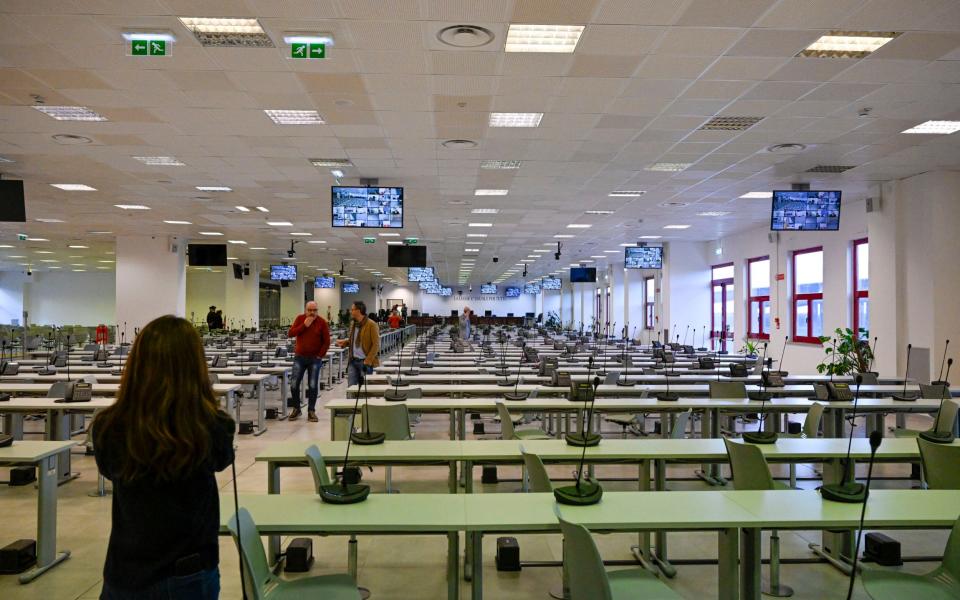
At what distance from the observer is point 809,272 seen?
1312cm

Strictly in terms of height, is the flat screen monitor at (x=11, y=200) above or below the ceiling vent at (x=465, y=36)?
below

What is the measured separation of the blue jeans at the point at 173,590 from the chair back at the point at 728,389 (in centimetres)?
545

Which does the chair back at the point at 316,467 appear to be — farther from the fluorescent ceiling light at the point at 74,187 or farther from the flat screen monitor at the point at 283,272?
the flat screen monitor at the point at 283,272

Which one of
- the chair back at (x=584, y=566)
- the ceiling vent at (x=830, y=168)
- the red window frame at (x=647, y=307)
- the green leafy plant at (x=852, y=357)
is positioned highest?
the ceiling vent at (x=830, y=168)

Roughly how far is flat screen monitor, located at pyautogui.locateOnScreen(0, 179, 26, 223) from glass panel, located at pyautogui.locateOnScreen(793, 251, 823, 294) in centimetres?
1297

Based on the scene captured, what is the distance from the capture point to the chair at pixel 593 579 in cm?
203

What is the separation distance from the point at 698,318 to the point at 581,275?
3445mm

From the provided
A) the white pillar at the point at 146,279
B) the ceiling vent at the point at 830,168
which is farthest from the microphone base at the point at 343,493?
the white pillar at the point at 146,279

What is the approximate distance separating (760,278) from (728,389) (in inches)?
386

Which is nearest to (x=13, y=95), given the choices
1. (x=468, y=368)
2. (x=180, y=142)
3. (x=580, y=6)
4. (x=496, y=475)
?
(x=180, y=142)

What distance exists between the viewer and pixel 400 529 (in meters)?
2.41

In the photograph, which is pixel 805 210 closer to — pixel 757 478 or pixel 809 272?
pixel 809 272

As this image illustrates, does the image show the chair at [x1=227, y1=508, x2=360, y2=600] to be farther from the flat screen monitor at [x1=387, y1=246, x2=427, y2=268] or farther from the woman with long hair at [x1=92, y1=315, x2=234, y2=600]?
the flat screen monitor at [x1=387, y1=246, x2=427, y2=268]

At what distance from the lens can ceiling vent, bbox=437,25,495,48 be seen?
4.29 metres
